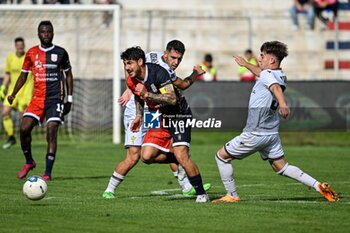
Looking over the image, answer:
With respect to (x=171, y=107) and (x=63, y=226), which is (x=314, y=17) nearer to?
(x=171, y=107)

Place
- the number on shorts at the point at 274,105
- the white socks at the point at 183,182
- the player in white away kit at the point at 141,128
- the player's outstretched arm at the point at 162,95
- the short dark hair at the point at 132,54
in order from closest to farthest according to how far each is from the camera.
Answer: the player's outstretched arm at the point at 162,95 → the short dark hair at the point at 132,54 → the number on shorts at the point at 274,105 → the player in white away kit at the point at 141,128 → the white socks at the point at 183,182

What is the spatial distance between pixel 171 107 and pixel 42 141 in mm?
13628

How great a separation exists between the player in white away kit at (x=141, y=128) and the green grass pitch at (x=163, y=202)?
0.73 ft

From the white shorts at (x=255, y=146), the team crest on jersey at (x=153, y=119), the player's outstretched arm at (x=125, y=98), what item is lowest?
the white shorts at (x=255, y=146)

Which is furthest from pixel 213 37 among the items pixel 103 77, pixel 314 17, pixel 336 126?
pixel 336 126

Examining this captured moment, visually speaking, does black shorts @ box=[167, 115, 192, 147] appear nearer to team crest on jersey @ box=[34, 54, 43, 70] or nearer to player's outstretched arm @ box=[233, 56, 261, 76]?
player's outstretched arm @ box=[233, 56, 261, 76]

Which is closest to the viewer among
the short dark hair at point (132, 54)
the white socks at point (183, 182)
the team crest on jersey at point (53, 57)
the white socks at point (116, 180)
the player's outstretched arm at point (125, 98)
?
the short dark hair at point (132, 54)

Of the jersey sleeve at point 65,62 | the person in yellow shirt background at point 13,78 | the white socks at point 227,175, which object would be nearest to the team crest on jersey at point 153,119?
the white socks at point 227,175

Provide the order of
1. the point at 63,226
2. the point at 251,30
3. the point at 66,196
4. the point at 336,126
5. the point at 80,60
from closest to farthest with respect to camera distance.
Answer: the point at 63,226 < the point at 66,196 < the point at 336,126 < the point at 80,60 < the point at 251,30

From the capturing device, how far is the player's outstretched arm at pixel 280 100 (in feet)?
35.3

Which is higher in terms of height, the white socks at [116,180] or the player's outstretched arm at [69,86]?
the player's outstretched arm at [69,86]

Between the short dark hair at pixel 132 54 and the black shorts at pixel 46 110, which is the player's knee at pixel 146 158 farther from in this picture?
the black shorts at pixel 46 110

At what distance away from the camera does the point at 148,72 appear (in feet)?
37.7

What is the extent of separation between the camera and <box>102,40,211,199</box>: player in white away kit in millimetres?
12117
